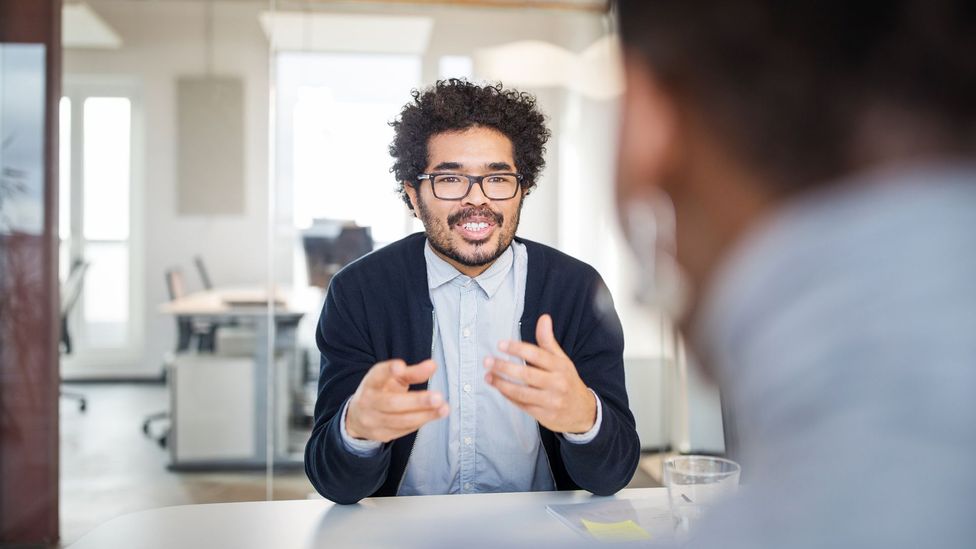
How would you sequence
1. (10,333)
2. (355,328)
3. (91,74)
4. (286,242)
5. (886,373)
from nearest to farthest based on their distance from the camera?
1. (886,373)
2. (355,328)
3. (10,333)
4. (91,74)
5. (286,242)

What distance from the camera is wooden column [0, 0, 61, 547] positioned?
2.96 metres

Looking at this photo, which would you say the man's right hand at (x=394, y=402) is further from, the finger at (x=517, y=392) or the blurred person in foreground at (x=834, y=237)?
the blurred person in foreground at (x=834, y=237)

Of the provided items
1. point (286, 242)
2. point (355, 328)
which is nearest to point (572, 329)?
point (355, 328)

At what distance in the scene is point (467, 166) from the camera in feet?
6.02

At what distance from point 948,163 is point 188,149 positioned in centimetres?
329

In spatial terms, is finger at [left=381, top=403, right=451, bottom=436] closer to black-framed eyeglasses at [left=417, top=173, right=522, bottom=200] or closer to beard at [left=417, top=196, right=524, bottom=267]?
beard at [left=417, top=196, right=524, bottom=267]

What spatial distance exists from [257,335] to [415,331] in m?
2.06

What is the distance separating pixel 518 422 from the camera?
5.36 ft

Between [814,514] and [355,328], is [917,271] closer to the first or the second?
[814,514]

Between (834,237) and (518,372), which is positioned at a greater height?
(834,237)

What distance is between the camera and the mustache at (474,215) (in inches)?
69.9

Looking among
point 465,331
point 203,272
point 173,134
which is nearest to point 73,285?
point 203,272

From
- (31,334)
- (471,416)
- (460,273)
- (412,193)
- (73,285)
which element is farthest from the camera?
(73,285)

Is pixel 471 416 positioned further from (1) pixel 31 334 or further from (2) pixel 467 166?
(1) pixel 31 334
